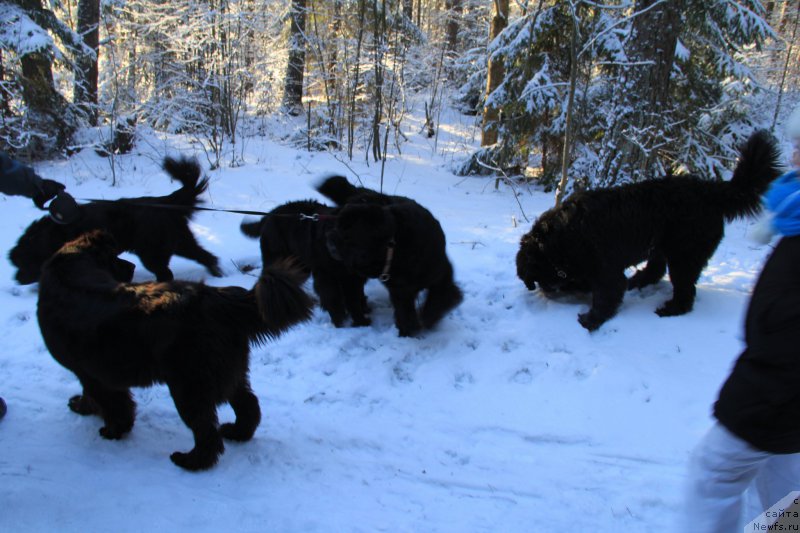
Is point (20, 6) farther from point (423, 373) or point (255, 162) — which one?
point (423, 373)

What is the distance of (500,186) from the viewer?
1056 cm

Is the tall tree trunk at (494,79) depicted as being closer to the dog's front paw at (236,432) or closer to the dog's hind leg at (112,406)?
the dog's front paw at (236,432)

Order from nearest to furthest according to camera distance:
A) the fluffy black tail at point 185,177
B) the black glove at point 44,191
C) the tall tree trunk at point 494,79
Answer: the black glove at point 44,191, the fluffy black tail at point 185,177, the tall tree trunk at point 494,79

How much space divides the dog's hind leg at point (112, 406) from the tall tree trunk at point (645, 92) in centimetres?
661

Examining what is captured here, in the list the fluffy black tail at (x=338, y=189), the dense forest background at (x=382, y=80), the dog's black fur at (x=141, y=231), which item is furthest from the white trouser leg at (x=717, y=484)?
the dense forest background at (x=382, y=80)

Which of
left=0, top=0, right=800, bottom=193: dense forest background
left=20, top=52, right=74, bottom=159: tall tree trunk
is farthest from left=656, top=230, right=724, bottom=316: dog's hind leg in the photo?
left=20, top=52, right=74, bottom=159: tall tree trunk

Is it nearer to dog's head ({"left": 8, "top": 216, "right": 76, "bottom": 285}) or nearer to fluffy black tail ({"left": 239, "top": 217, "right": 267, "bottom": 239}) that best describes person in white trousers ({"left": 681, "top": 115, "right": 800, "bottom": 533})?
fluffy black tail ({"left": 239, "top": 217, "right": 267, "bottom": 239})

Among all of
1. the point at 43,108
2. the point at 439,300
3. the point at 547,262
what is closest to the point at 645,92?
the point at 547,262

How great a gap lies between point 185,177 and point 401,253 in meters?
3.17

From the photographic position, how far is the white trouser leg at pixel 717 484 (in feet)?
6.04

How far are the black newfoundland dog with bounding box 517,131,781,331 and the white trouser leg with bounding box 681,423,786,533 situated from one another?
100 inches

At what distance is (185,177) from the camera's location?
5621mm

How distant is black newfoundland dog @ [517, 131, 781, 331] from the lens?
14.3 feet

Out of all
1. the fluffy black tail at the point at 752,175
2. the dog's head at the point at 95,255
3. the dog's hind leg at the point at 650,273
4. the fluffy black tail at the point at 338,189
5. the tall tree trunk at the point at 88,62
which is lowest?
the dog's hind leg at the point at 650,273
